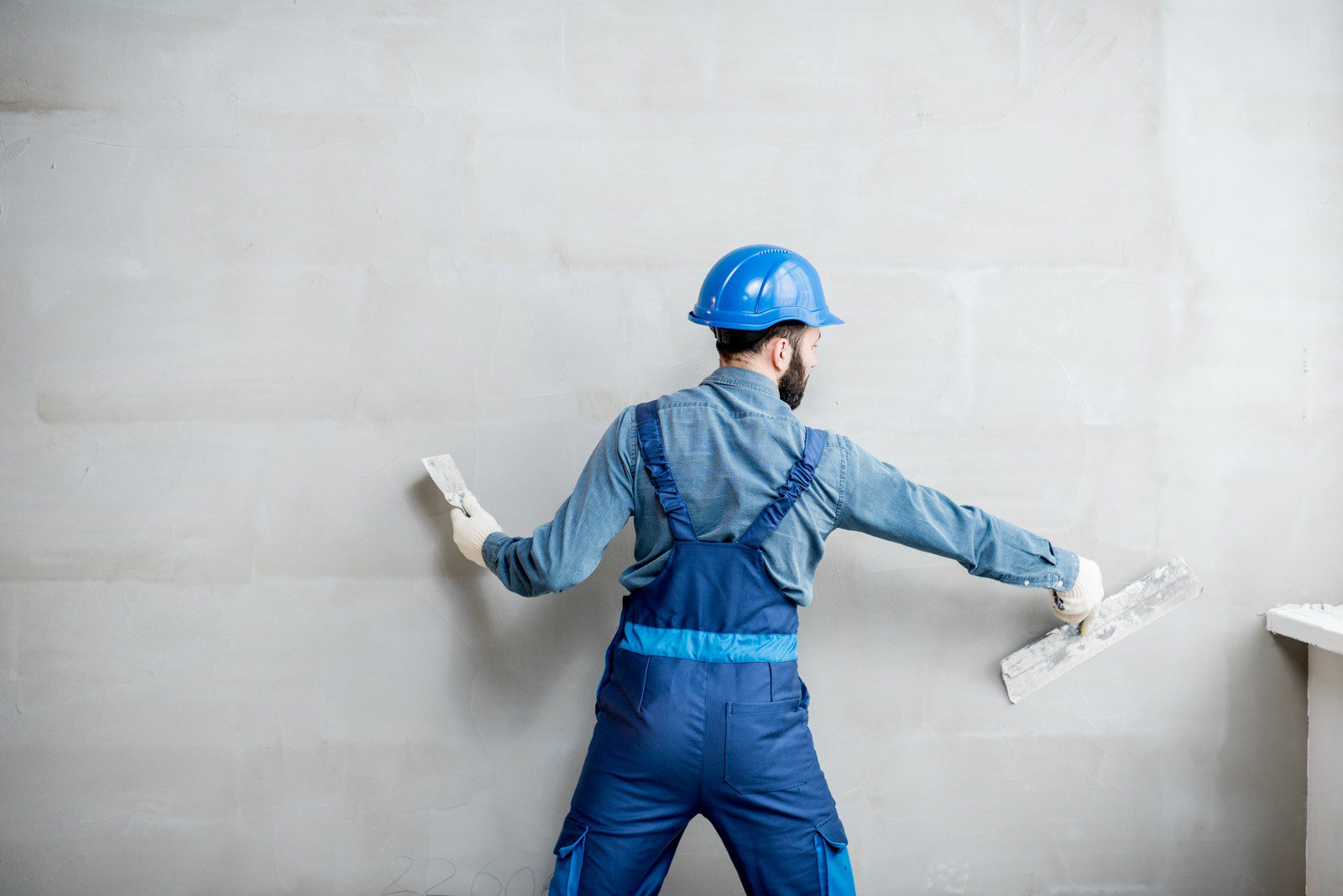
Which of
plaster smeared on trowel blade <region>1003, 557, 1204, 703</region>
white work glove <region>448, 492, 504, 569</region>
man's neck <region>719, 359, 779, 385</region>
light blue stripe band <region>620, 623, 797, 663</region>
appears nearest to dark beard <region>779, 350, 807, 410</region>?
man's neck <region>719, 359, 779, 385</region>

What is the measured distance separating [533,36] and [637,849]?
1813 mm

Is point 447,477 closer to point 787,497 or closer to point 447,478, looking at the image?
point 447,478

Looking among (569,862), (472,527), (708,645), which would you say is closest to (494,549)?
(472,527)

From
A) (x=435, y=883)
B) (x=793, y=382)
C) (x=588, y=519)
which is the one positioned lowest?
(x=435, y=883)

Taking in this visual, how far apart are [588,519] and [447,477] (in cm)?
57

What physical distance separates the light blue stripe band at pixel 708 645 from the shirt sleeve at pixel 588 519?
0.57 feet

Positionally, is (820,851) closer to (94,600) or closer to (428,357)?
(428,357)

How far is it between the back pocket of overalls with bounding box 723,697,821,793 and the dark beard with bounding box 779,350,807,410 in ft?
1.91

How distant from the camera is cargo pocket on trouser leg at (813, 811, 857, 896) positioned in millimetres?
1562

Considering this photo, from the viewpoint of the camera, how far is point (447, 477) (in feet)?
6.76

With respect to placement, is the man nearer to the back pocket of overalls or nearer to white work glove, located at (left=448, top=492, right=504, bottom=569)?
the back pocket of overalls

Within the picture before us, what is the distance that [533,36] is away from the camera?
2135 mm

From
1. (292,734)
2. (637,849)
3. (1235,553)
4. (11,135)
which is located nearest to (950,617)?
(1235,553)

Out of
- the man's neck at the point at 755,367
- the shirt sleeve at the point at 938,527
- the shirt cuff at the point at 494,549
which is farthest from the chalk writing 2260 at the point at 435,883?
the man's neck at the point at 755,367
